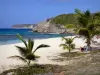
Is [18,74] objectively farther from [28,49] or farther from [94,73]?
[94,73]

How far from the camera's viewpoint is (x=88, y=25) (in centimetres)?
2228

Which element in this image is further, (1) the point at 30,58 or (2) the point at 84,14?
(2) the point at 84,14

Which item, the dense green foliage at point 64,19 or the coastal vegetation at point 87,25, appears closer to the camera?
the coastal vegetation at point 87,25

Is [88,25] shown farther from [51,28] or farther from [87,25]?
[51,28]

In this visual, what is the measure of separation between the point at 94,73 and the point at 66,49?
1424 cm

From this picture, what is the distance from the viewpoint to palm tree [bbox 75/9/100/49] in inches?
872

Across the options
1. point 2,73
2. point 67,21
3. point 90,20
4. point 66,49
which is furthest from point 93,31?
point 67,21

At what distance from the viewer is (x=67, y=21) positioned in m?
129

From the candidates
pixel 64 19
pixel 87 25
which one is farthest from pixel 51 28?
pixel 87 25

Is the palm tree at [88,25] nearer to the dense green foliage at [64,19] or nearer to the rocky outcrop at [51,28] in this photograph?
the rocky outcrop at [51,28]

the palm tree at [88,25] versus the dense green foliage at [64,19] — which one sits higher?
the dense green foliage at [64,19]

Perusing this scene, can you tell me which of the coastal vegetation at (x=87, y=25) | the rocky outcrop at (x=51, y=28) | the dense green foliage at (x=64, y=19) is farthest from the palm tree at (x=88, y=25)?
the dense green foliage at (x=64, y=19)

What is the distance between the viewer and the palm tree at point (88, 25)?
22156mm

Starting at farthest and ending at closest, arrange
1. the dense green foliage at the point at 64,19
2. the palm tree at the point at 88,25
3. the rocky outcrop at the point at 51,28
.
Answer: the dense green foliage at the point at 64,19 < the rocky outcrop at the point at 51,28 < the palm tree at the point at 88,25
